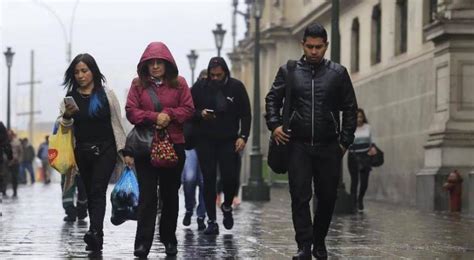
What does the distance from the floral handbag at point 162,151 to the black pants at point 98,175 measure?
32.1 inches

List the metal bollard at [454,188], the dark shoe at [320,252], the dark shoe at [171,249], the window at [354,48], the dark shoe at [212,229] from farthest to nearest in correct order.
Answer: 1. the window at [354,48]
2. the metal bollard at [454,188]
3. the dark shoe at [212,229]
4. the dark shoe at [171,249]
5. the dark shoe at [320,252]

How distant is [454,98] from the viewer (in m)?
22.4

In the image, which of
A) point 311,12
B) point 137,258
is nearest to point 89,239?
point 137,258

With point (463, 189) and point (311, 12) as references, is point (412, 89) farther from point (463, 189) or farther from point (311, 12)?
point (311, 12)

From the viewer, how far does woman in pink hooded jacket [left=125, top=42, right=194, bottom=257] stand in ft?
36.2

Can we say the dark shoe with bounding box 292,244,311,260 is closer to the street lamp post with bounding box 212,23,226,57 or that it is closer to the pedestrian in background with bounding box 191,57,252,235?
the pedestrian in background with bounding box 191,57,252,235

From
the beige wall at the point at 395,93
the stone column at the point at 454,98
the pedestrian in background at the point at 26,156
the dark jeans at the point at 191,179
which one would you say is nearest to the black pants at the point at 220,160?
the dark jeans at the point at 191,179

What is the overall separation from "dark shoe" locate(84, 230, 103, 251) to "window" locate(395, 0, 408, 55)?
59.7 ft

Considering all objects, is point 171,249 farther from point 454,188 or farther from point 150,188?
point 454,188

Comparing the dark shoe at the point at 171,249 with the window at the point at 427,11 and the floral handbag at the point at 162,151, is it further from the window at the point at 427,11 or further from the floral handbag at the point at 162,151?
Answer: the window at the point at 427,11

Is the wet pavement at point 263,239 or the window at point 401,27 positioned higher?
the window at point 401,27

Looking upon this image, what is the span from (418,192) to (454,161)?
1540 mm

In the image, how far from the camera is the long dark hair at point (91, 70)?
11.9 meters

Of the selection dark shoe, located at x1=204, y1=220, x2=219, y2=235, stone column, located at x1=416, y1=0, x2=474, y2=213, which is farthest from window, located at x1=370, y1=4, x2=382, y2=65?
dark shoe, located at x1=204, y1=220, x2=219, y2=235
